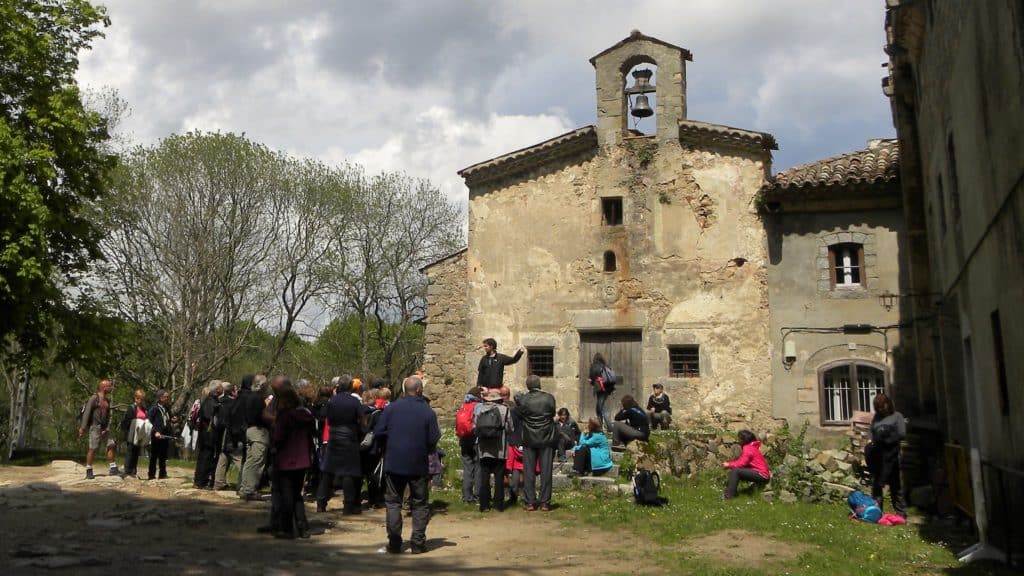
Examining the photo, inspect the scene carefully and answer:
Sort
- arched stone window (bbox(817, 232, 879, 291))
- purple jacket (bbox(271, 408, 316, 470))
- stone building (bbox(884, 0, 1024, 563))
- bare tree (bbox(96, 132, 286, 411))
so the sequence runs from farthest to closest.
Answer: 1. bare tree (bbox(96, 132, 286, 411))
2. arched stone window (bbox(817, 232, 879, 291))
3. purple jacket (bbox(271, 408, 316, 470))
4. stone building (bbox(884, 0, 1024, 563))

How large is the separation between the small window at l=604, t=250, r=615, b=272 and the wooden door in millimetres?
1494

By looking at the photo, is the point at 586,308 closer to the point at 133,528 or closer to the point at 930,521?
the point at 930,521

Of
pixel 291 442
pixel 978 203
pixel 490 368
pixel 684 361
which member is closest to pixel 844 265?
pixel 684 361

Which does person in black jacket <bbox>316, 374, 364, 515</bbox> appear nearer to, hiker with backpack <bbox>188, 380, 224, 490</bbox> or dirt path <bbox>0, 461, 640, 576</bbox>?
dirt path <bbox>0, 461, 640, 576</bbox>

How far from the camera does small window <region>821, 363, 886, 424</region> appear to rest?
17578 millimetres

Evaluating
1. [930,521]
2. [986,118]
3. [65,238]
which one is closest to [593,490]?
[930,521]

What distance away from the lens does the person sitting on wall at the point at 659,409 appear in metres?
17.4

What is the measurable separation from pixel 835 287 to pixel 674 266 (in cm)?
342

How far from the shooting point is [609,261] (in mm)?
19781

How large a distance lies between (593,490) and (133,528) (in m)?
6.54

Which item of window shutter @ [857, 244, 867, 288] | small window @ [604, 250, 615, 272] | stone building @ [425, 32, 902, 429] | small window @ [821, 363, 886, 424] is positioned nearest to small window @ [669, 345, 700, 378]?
stone building @ [425, 32, 902, 429]

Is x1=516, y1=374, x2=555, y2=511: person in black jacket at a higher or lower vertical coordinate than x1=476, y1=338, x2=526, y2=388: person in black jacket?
lower

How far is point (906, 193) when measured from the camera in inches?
646

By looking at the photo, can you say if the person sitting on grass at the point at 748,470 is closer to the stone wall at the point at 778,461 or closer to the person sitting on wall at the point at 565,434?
the stone wall at the point at 778,461
